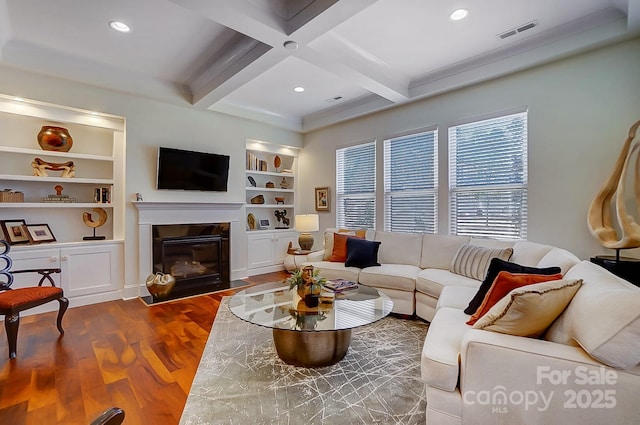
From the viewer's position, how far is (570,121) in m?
3.16

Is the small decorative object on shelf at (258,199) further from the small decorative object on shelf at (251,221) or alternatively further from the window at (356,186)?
the window at (356,186)

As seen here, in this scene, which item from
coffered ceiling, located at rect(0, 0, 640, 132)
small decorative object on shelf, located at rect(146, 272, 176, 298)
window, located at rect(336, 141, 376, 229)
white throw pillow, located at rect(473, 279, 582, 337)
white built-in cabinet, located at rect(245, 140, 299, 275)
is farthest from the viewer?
white built-in cabinet, located at rect(245, 140, 299, 275)

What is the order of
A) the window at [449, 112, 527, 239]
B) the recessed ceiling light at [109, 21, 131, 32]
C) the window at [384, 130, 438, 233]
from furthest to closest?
the window at [384, 130, 438, 233] < the window at [449, 112, 527, 239] < the recessed ceiling light at [109, 21, 131, 32]

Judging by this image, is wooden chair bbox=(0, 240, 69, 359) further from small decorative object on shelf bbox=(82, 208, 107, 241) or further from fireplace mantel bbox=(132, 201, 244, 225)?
fireplace mantel bbox=(132, 201, 244, 225)

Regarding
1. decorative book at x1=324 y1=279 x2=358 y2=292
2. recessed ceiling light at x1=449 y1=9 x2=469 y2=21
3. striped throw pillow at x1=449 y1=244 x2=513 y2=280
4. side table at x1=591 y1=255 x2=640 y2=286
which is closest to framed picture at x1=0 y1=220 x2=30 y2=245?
decorative book at x1=324 y1=279 x2=358 y2=292

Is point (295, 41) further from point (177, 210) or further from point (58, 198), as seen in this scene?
point (58, 198)

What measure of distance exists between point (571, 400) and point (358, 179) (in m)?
4.35

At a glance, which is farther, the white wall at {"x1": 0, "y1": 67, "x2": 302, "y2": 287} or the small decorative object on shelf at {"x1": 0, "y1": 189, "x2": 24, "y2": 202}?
the white wall at {"x1": 0, "y1": 67, "x2": 302, "y2": 287}

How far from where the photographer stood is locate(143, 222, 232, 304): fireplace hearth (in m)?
4.38

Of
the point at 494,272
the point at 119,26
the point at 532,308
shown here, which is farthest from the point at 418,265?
the point at 119,26

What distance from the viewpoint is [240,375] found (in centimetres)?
218

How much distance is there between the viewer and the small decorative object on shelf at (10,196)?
11.4ft

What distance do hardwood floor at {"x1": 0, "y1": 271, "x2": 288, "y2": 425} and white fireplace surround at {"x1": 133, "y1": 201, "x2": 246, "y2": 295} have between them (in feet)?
2.79

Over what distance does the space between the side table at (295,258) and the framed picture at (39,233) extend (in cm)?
328
